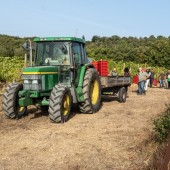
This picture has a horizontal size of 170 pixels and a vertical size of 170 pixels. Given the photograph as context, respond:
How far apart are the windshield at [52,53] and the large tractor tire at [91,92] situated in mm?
838

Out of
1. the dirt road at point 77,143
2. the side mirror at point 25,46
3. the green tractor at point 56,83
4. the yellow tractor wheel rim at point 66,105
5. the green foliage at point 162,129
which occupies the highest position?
the side mirror at point 25,46

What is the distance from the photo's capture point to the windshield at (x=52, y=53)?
952 centimetres

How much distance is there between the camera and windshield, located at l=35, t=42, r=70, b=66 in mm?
9523

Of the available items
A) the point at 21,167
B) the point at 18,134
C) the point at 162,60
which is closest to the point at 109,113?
the point at 18,134

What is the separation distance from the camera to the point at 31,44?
A: 29.8ft

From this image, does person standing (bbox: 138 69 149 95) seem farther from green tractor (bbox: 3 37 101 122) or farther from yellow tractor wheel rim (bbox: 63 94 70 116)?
yellow tractor wheel rim (bbox: 63 94 70 116)

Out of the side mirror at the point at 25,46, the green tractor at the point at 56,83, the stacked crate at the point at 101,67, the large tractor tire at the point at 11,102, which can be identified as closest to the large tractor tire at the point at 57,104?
the green tractor at the point at 56,83

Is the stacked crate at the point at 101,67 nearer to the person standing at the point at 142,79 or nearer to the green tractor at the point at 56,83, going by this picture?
the green tractor at the point at 56,83

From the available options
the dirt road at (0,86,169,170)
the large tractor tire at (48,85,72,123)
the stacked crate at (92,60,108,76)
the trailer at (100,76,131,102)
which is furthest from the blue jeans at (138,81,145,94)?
the large tractor tire at (48,85,72,123)

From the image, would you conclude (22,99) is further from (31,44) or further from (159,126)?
(159,126)

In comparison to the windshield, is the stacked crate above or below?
below

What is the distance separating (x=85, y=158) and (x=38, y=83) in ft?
11.8

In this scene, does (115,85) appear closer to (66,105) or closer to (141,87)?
(66,105)

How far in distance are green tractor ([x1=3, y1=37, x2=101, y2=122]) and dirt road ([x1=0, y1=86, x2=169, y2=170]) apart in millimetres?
372
